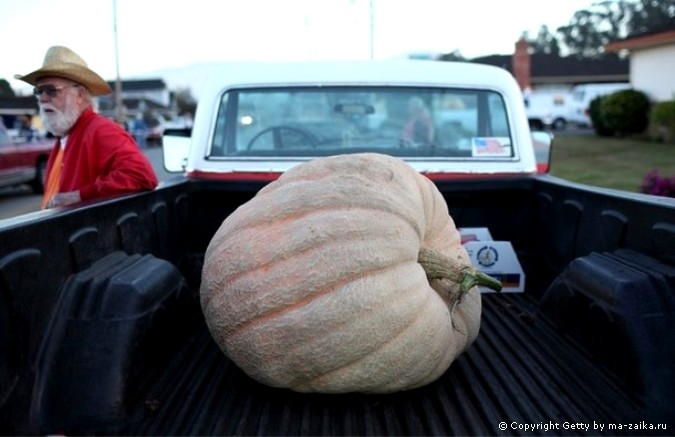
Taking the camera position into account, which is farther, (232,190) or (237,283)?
(232,190)

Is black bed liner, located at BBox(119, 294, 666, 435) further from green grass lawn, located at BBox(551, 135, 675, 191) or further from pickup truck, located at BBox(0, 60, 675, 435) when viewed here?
green grass lawn, located at BBox(551, 135, 675, 191)

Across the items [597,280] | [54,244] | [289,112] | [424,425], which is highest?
[289,112]

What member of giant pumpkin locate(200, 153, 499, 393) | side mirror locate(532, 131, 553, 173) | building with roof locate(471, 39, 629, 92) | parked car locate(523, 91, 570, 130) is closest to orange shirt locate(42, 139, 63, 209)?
giant pumpkin locate(200, 153, 499, 393)

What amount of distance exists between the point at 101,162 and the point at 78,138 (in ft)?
0.90

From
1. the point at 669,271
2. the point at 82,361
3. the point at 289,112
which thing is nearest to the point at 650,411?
the point at 669,271

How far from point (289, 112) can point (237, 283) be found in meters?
2.24

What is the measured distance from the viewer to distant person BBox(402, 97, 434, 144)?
4.22m

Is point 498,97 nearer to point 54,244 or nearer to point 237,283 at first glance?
point 237,283

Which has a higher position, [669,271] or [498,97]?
[498,97]

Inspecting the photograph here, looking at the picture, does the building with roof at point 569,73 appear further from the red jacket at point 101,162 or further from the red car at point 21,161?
the red jacket at point 101,162

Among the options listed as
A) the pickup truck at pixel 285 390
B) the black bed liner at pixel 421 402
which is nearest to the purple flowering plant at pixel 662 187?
the pickup truck at pixel 285 390

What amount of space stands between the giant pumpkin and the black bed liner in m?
0.09

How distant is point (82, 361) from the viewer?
204 centimetres

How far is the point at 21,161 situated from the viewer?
48.5 feet
